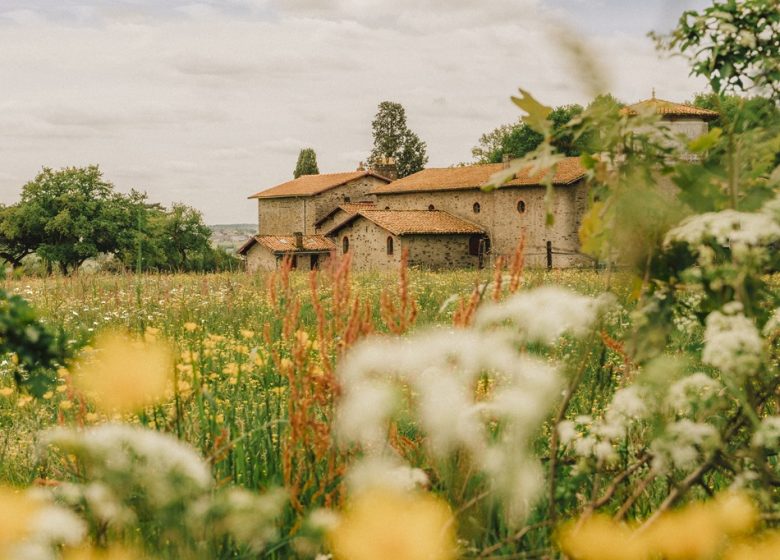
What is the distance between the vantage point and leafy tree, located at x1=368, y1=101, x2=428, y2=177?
6406cm

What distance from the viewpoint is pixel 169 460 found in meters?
1.52

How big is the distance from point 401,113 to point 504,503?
211 feet

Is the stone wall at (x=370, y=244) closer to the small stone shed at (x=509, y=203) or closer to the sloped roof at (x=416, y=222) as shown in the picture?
the sloped roof at (x=416, y=222)

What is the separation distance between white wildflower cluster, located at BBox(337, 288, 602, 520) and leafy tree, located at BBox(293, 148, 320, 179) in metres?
63.2

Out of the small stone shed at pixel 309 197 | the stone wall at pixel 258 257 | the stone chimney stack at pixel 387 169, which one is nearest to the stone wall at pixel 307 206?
the small stone shed at pixel 309 197

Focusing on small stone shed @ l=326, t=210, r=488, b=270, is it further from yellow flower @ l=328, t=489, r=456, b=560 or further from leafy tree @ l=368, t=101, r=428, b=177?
yellow flower @ l=328, t=489, r=456, b=560

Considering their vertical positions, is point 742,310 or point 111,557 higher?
point 742,310

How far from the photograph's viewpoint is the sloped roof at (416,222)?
38.1 meters

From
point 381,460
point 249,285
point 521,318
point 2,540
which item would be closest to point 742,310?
point 521,318

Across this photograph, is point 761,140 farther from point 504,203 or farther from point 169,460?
point 504,203

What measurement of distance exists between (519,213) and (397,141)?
89.8ft

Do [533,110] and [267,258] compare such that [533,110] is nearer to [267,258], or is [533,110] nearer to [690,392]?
[690,392]

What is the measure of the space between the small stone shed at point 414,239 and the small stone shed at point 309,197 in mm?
9446

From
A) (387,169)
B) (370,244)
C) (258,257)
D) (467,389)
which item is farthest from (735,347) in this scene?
(387,169)
